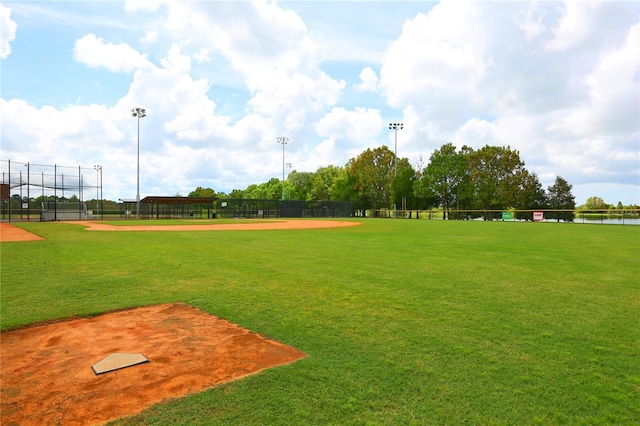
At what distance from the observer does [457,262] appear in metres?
9.35

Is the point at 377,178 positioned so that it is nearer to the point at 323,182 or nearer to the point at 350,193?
the point at 350,193

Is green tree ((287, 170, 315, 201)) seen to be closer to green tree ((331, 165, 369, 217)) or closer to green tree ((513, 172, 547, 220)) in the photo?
green tree ((331, 165, 369, 217))

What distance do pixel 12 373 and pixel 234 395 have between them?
81.6 inches

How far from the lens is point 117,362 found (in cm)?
349

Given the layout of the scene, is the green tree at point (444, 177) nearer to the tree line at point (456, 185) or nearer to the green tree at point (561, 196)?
the tree line at point (456, 185)

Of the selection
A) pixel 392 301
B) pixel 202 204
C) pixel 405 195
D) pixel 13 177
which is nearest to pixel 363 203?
pixel 405 195

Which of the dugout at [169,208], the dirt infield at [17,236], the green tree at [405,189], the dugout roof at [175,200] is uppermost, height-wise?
the green tree at [405,189]

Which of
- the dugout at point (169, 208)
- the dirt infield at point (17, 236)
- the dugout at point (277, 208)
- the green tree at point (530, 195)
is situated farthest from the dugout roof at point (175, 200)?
the green tree at point (530, 195)

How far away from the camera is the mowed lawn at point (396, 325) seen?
2705mm

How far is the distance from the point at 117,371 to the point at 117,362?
0.19 meters

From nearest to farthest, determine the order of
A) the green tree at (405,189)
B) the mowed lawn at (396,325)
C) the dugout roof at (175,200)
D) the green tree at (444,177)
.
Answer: the mowed lawn at (396,325) < the dugout roof at (175,200) < the green tree at (444,177) < the green tree at (405,189)

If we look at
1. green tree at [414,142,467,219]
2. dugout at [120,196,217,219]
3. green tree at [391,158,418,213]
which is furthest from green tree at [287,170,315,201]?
dugout at [120,196,217,219]

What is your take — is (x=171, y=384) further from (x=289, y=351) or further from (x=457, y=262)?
(x=457, y=262)

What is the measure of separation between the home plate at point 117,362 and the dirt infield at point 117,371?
0.22ft
